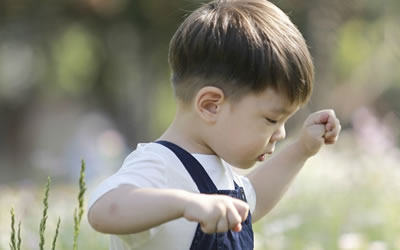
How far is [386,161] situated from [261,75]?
308cm

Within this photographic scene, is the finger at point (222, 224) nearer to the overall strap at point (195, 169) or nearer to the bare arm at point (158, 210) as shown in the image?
the bare arm at point (158, 210)

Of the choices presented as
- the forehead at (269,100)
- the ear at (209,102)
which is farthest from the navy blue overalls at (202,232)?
the forehead at (269,100)

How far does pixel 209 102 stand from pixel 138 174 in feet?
1.01

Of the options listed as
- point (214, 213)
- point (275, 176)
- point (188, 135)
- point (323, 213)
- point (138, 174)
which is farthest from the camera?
point (323, 213)

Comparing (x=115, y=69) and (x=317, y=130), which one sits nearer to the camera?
(x=317, y=130)

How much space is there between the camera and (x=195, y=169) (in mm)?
2299

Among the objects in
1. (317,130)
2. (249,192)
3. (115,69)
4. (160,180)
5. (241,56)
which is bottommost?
(115,69)

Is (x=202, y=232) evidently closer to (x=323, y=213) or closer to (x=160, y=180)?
(x=160, y=180)

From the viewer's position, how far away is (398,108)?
18.6 meters

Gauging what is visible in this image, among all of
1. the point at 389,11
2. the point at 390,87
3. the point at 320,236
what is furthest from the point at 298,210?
the point at 390,87

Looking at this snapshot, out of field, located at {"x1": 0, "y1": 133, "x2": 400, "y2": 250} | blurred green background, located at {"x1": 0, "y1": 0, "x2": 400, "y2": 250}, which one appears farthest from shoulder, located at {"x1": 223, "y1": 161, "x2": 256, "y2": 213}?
blurred green background, located at {"x1": 0, "y1": 0, "x2": 400, "y2": 250}

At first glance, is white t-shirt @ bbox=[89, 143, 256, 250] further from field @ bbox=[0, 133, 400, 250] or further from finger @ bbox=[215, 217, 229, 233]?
field @ bbox=[0, 133, 400, 250]

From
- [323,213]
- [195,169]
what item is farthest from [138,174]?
[323,213]

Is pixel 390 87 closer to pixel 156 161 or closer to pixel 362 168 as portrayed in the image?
pixel 362 168
